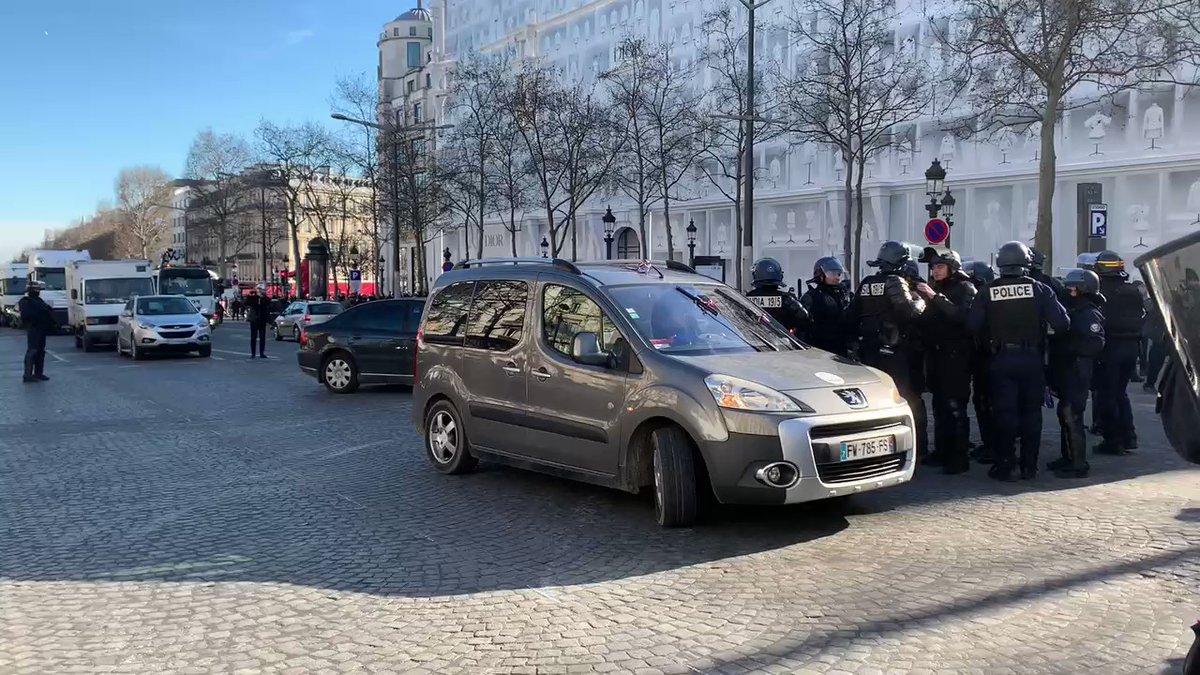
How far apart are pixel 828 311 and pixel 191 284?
108 ft

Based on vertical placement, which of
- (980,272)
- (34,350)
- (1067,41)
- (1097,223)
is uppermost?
(1067,41)

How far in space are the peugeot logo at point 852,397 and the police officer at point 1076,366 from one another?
3.09 m

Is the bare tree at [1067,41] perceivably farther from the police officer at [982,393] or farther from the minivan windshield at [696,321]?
the minivan windshield at [696,321]

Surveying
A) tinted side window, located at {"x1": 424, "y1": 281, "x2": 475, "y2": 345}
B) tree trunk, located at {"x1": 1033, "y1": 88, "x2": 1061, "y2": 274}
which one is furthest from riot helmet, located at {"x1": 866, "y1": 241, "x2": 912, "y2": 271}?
tree trunk, located at {"x1": 1033, "y1": 88, "x2": 1061, "y2": 274}

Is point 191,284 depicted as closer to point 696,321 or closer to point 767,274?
point 767,274

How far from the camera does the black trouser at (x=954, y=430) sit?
8.51 m

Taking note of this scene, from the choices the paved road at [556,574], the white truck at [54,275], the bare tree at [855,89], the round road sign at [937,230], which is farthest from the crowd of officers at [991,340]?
the white truck at [54,275]

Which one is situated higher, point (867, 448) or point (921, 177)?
point (921, 177)

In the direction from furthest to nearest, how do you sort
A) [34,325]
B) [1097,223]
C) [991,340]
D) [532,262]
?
[1097,223] < [34,325] < [991,340] < [532,262]

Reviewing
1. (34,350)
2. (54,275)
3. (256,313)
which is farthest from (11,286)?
(34,350)

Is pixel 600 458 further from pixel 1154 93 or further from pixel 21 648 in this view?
pixel 1154 93

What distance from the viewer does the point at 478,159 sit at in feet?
151

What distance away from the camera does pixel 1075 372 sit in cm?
856

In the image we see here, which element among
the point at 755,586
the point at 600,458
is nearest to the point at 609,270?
the point at 600,458
